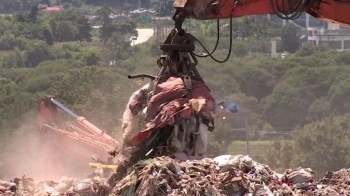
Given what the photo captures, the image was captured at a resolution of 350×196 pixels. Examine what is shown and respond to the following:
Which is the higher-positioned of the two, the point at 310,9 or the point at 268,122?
the point at 310,9

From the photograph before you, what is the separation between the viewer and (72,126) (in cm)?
2486

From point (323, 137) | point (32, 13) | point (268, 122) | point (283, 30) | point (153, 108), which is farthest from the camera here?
point (32, 13)

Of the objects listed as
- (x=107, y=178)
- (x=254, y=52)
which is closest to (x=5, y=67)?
(x=254, y=52)

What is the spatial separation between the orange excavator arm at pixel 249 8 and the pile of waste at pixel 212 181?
2018mm

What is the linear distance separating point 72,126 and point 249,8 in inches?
347

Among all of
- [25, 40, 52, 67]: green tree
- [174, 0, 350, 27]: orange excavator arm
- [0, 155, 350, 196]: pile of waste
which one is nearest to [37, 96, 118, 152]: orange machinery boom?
[174, 0, 350, 27]: orange excavator arm

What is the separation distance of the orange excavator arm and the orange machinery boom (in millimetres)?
6015

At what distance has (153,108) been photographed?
53.7 ft

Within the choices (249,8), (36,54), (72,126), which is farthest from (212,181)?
(36,54)

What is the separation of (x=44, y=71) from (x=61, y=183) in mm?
51301

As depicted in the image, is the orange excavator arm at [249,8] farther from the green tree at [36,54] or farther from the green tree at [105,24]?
the green tree at [105,24]

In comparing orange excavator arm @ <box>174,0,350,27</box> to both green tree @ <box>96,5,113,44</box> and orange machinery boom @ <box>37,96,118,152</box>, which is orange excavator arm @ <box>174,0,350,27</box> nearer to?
orange machinery boom @ <box>37,96,118,152</box>

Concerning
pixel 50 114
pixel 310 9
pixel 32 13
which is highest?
pixel 310 9

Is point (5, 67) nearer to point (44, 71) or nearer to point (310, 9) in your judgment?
point (44, 71)
